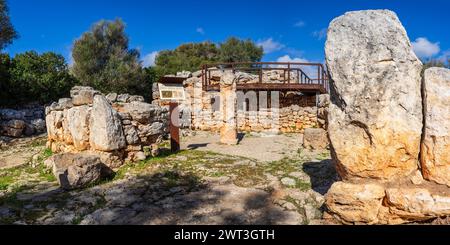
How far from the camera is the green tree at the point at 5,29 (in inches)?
640

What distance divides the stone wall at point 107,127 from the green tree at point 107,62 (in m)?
14.8

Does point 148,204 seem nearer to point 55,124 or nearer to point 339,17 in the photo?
point 339,17

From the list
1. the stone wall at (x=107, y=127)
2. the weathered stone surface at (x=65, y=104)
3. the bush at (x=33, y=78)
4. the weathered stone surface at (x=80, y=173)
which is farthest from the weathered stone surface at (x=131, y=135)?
the bush at (x=33, y=78)

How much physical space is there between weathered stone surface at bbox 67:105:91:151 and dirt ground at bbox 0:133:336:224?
3.00 feet

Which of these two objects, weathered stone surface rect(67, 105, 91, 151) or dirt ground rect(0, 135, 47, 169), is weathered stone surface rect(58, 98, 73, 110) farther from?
dirt ground rect(0, 135, 47, 169)

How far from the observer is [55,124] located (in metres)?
8.83

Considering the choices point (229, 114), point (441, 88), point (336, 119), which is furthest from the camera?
point (229, 114)

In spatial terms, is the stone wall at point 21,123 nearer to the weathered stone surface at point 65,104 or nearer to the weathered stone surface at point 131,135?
the weathered stone surface at point 65,104

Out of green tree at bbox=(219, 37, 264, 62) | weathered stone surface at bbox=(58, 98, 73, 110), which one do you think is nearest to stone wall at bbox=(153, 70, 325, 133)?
weathered stone surface at bbox=(58, 98, 73, 110)

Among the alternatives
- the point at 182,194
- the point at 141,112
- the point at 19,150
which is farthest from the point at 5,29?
the point at 182,194

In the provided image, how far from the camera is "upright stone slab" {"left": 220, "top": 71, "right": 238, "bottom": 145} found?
1102cm

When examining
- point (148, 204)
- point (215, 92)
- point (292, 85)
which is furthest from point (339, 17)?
point (215, 92)

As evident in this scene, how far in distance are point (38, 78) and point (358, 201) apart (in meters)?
19.7

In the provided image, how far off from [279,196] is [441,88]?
8.77 ft
